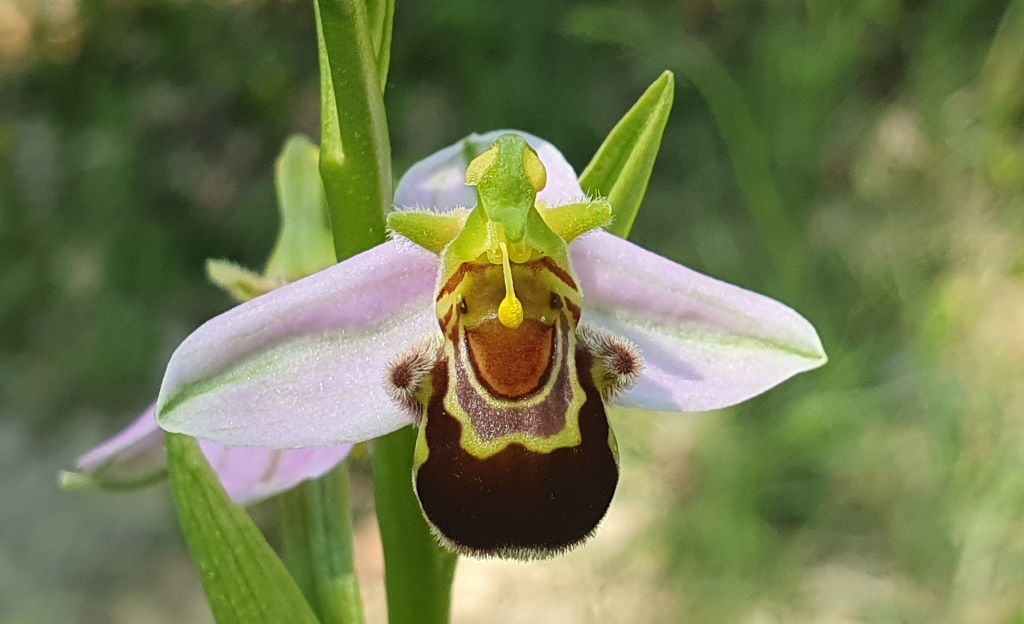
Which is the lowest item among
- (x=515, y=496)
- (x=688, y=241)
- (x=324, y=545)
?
(x=688, y=241)

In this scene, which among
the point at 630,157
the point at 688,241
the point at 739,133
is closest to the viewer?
the point at 630,157

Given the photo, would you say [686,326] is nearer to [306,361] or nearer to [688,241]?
[306,361]

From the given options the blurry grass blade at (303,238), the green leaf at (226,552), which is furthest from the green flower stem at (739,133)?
the green leaf at (226,552)

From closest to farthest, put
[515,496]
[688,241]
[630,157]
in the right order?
[515,496] < [630,157] < [688,241]

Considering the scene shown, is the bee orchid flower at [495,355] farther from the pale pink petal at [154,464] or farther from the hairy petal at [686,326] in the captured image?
the pale pink petal at [154,464]

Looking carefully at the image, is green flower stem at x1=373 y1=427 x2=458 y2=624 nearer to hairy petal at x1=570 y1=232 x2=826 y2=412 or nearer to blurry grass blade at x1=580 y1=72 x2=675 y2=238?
hairy petal at x1=570 y1=232 x2=826 y2=412

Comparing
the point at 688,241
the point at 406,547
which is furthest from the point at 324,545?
the point at 688,241

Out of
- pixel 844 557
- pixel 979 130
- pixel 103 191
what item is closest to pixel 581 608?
pixel 844 557

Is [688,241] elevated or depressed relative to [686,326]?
depressed
